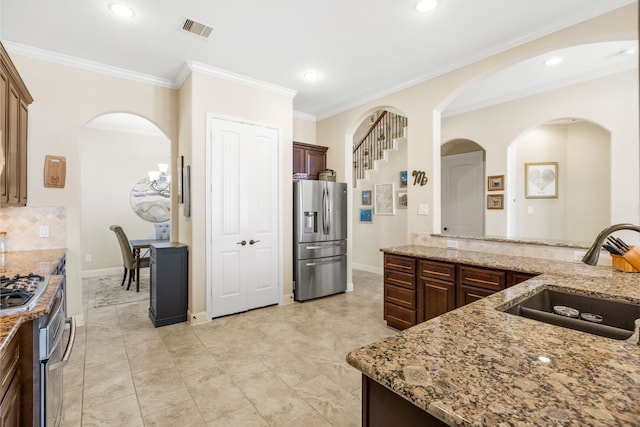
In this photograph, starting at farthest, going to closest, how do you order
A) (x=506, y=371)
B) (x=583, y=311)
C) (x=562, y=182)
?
(x=562, y=182), (x=583, y=311), (x=506, y=371)

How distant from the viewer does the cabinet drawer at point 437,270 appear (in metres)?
2.81

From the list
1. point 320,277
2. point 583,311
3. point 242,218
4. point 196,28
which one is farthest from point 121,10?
point 583,311

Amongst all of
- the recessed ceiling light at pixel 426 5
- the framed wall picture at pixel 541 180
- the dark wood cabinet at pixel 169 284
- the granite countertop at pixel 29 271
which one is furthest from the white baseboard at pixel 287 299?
the framed wall picture at pixel 541 180

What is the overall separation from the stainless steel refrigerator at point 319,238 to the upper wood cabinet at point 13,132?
9.10 ft

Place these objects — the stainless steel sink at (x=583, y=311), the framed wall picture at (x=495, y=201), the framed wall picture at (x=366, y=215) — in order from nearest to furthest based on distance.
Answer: the stainless steel sink at (x=583, y=311) → the framed wall picture at (x=495, y=201) → the framed wall picture at (x=366, y=215)

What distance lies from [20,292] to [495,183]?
5054mm

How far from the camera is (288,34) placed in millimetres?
2965

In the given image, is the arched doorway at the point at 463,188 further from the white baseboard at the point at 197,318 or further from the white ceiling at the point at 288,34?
the white baseboard at the point at 197,318

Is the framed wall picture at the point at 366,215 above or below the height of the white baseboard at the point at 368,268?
above

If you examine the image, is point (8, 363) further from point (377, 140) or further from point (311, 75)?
point (377, 140)

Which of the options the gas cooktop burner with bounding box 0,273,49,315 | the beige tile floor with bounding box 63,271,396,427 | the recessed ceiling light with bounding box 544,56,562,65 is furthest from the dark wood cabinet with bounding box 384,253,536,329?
the gas cooktop burner with bounding box 0,273,49,315

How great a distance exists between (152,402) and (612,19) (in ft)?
14.5

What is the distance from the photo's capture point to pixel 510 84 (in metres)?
4.05

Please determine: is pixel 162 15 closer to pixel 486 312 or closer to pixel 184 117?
pixel 184 117
